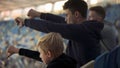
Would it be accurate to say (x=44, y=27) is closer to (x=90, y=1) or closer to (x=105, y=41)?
(x=105, y=41)

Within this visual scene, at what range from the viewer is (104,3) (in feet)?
10.6

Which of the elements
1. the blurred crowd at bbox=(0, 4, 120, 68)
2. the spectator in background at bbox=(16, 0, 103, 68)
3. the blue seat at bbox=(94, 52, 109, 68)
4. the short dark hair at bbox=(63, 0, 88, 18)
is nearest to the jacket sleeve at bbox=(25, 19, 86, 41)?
the spectator in background at bbox=(16, 0, 103, 68)

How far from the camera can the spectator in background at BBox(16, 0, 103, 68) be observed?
1732mm

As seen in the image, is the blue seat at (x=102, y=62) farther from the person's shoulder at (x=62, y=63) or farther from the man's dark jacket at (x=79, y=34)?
the man's dark jacket at (x=79, y=34)

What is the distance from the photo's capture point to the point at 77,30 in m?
1.73

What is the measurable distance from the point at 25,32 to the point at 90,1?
1224 mm

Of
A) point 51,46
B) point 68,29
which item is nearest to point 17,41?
point 68,29

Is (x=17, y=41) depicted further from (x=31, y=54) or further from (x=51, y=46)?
→ (x=51, y=46)

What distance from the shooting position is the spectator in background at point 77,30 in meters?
1.73

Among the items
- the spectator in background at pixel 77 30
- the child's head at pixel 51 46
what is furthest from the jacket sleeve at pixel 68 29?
the child's head at pixel 51 46

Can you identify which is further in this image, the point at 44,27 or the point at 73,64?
the point at 44,27

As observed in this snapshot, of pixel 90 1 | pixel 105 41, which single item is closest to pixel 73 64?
pixel 105 41

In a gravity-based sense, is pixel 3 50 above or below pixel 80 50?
below

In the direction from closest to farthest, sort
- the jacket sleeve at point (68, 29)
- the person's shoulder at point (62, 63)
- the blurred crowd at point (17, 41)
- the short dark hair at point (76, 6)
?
1. the person's shoulder at point (62, 63)
2. the jacket sleeve at point (68, 29)
3. the short dark hair at point (76, 6)
4. the blurred crowd at point (17, 41)
